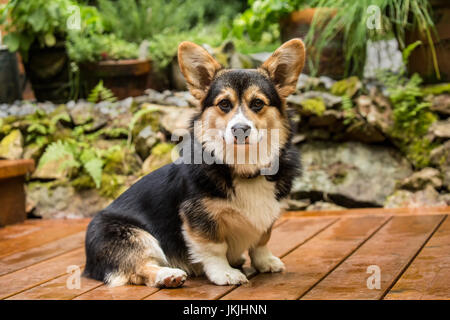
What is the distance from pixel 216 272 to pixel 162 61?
3821 mm

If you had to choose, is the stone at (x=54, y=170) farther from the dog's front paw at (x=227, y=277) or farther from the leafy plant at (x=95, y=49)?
the dog's front paw at (x=227, y=277)

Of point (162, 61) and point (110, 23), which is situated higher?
point (110, 23)

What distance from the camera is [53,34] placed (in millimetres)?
5332

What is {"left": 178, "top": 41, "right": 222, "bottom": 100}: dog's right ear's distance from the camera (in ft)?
7.46

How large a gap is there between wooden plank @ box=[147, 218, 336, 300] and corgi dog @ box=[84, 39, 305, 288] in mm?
54

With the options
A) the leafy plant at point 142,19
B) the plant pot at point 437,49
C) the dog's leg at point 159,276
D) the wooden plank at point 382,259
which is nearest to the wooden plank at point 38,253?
the dog's leg at point 159,276

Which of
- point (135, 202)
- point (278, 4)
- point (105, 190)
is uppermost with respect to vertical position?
point (278, 4)

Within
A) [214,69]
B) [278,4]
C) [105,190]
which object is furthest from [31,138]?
[214,69]

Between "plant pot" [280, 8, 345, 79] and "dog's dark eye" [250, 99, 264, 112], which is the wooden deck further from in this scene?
"plant pot" [280, 8, 345, 79]

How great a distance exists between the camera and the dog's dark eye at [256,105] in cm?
219

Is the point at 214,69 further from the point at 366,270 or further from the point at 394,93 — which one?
the point at 394,93

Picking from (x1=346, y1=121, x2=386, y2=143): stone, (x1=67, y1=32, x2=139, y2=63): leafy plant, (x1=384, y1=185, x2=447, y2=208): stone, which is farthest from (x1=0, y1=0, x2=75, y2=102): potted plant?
(x1=384, y1=185, x2=447, y2=208): stone

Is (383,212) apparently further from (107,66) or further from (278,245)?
(107,66)
